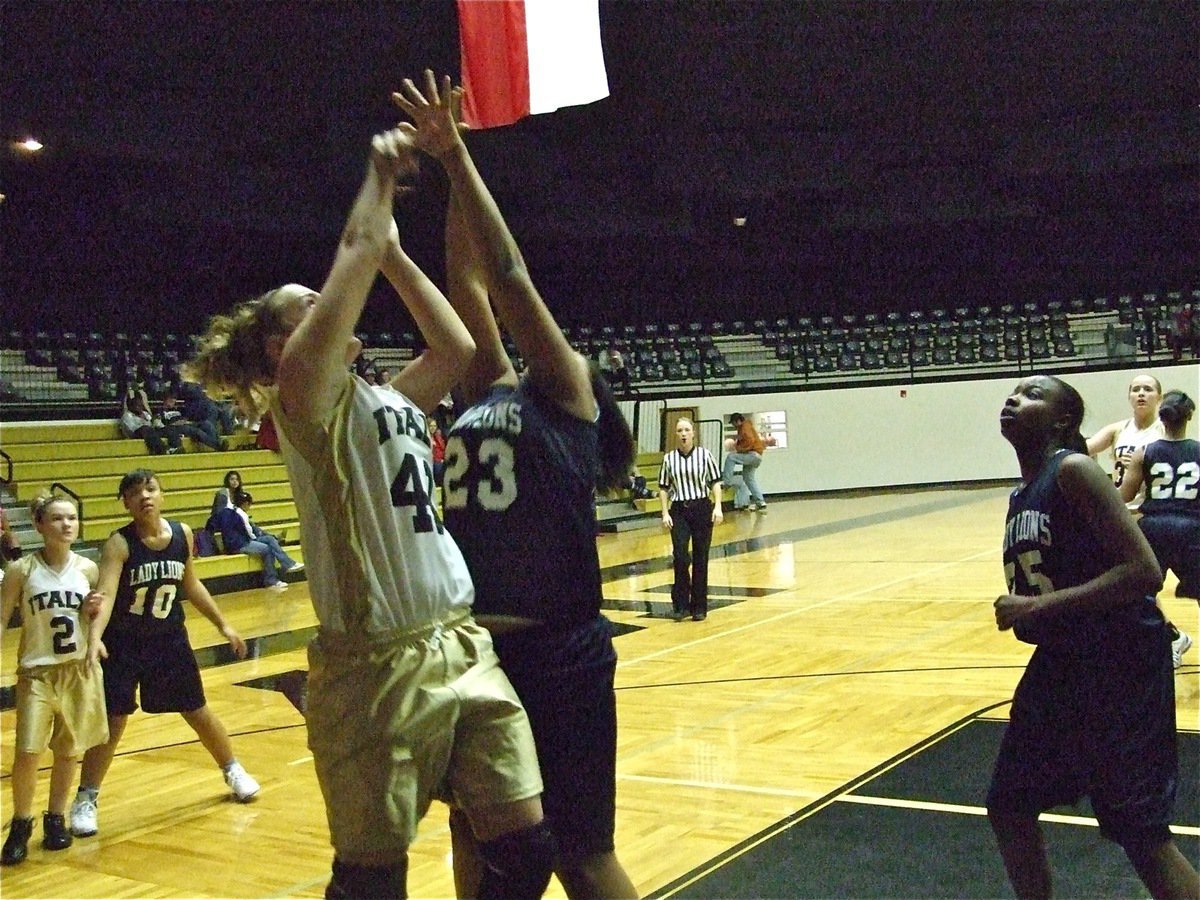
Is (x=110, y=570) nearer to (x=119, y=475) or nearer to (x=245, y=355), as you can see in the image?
(x=245, y=355)

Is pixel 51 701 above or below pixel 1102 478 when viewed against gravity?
below

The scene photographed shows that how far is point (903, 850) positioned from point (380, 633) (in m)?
2.36

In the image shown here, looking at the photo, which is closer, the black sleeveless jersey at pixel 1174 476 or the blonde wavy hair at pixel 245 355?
the blonde wavy hair at pixel 245 355

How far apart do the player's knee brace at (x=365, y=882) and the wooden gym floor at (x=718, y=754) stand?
0.48 m

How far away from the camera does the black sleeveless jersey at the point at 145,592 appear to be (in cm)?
487

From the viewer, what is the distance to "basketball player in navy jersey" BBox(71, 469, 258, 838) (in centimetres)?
481

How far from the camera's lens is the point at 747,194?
2172cm

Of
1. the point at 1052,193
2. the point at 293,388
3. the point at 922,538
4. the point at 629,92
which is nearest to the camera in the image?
the point at 293,388

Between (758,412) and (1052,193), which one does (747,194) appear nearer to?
(758,412)

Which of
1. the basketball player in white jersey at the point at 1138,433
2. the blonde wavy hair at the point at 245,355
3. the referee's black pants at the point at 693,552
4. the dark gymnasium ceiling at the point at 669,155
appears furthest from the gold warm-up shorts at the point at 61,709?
the dark gymnasium ceiling at the point at 669,155

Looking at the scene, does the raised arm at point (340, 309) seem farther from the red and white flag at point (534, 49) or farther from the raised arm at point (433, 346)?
the red and white flag at point (534, 49)

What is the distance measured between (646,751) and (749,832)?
125 cm

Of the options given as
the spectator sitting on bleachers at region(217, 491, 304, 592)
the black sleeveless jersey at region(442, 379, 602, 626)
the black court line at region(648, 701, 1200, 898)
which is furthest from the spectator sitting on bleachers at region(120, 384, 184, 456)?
the black sleeveless jersey at region(442, 379, 602, 626)

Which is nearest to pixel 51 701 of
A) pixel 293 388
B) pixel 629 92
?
pixel 293 388
